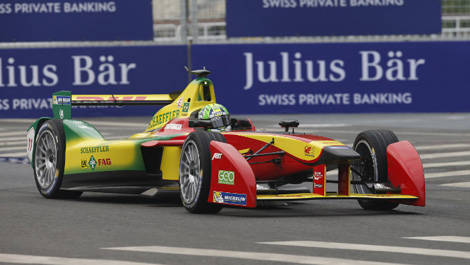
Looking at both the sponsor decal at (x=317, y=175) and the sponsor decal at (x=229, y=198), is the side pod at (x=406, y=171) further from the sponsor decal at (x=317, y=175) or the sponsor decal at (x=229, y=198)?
the sponsor decal at (x=229, y=198)

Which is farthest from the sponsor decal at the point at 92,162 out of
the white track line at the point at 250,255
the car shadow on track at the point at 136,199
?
the white track line at the point at 250,255

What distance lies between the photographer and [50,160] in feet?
37.9

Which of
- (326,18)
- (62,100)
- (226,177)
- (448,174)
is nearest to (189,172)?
(226,177)

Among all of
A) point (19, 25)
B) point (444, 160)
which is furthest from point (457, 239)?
point (19, 25)

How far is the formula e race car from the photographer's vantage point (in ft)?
30.0

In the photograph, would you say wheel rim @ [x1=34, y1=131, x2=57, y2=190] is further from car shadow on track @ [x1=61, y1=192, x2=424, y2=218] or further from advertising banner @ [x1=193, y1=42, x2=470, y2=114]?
advertising banner @ [x1=193, y1=42, x2=470, y2=114]

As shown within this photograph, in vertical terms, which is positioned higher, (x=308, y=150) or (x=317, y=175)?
(x=308, y=150)

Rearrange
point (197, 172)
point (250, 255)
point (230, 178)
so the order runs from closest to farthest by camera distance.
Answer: point (250, 255), point (230, 178), point (197, 172)

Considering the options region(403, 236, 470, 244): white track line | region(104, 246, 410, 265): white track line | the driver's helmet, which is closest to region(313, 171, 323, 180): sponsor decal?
region(403, 236, 470, 244): white track line

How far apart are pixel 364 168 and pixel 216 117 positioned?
1766mm

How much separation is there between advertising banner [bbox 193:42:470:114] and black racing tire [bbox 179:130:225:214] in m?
16.8

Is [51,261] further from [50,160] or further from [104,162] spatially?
[50,160]

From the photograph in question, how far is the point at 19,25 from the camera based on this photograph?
2683 cm

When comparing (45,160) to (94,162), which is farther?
(45,160)
